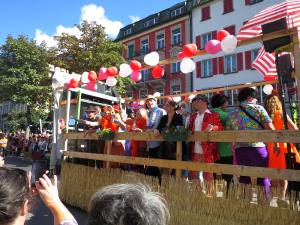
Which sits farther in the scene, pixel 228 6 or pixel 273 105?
pixel 228 6

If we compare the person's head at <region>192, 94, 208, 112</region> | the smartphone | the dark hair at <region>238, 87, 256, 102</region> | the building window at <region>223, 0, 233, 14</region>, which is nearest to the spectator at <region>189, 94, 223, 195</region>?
the person's head at <region>192, 94, 208, 112</region>

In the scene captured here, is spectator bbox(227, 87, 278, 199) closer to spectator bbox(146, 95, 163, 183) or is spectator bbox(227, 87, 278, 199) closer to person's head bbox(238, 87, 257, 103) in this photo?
person's head bbox(238, 87, 257, 103)

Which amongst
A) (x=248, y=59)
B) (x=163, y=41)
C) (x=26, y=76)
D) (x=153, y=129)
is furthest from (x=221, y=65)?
(x=153, y=129)

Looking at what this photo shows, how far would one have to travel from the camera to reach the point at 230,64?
32562 millimetres

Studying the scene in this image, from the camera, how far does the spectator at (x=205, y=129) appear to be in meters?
5.38

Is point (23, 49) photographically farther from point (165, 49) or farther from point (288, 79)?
point (288, 79)

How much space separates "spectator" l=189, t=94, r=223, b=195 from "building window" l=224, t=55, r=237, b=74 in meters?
27.0

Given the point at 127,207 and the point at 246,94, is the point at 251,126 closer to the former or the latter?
the point at 246,94

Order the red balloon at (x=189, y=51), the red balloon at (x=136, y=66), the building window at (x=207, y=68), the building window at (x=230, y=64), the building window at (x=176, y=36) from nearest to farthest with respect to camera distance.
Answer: the red balloon at (x=189, y=51), the red balloon at (x=136, y=66), the building window at (x=230, y=64), the building window at (x=207, y=68), the building window at (x=176, y=36)

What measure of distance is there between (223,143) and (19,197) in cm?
393

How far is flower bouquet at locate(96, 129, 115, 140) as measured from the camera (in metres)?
7.14

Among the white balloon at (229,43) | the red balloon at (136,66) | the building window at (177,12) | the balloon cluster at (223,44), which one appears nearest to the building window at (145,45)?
the building window at (177,12)

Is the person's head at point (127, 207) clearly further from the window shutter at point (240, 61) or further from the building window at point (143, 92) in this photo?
the building window at point (143, 92)

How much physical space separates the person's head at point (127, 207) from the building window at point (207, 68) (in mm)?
32778
